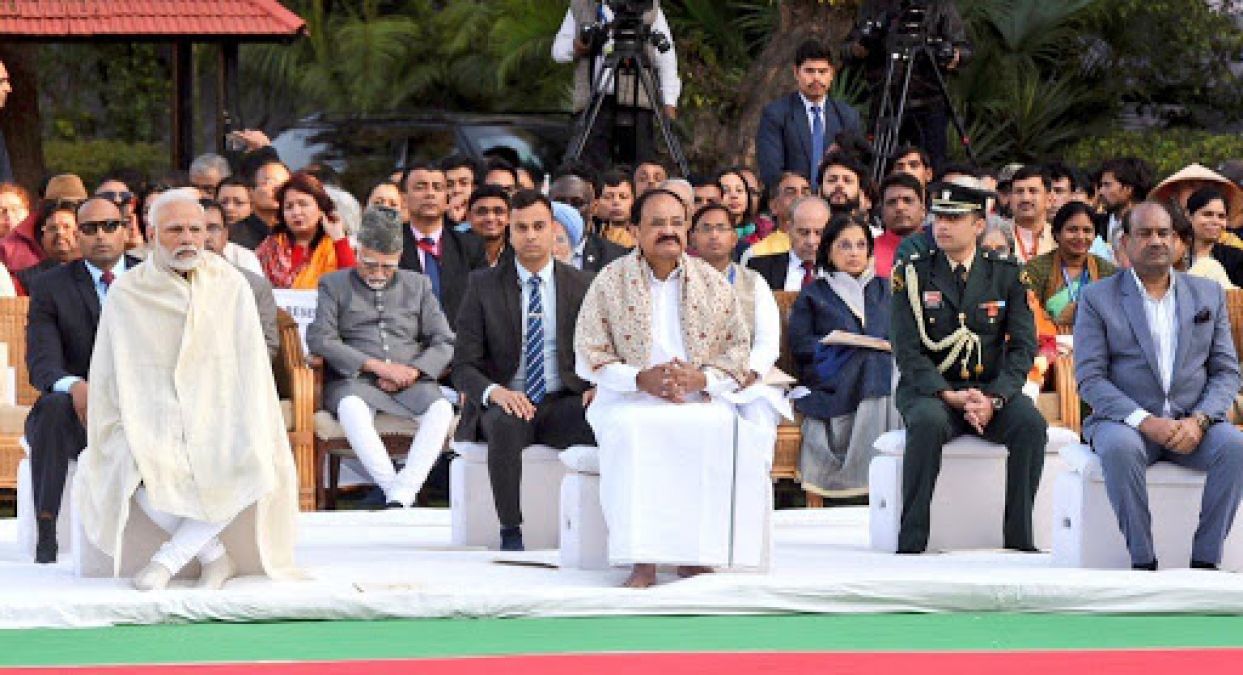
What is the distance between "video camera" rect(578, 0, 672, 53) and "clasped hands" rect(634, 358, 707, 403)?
6.14m

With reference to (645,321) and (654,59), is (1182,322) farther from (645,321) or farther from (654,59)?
(654,59)

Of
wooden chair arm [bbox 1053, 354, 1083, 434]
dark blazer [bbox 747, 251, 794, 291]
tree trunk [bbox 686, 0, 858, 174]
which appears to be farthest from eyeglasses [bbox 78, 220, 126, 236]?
tree trunk [bbox 686, 0, 858, 174]

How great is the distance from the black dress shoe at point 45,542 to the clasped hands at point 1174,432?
450 cm

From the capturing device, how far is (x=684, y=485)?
11641 millimetres

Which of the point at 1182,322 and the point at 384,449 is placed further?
the point at 384,449

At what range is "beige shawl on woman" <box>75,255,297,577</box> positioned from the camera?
11.5 meters

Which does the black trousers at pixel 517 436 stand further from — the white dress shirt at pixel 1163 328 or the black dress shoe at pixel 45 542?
the white dress shirt at pixel 1163 328

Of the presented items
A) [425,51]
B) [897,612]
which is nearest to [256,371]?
[897,612]

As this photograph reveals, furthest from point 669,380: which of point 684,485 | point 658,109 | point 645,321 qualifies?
point 658,109

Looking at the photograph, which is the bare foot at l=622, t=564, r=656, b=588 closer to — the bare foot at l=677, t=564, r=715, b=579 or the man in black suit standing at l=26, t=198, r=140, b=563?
the bare foot at l=677, t=564, r=715, b=579

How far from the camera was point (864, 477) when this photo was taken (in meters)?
14.6

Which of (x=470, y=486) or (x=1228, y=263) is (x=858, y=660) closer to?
(x=470, y=486)

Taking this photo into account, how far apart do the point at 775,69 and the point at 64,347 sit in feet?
35.9

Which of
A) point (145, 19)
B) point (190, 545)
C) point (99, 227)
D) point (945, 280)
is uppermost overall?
point (145, 19)
